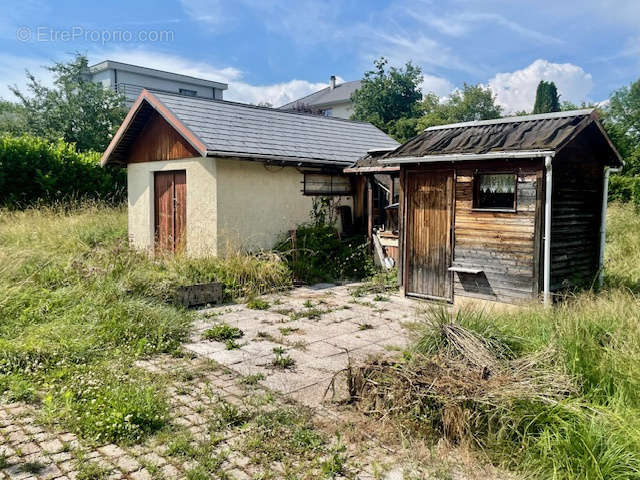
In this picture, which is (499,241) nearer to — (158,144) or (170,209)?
(170,209)

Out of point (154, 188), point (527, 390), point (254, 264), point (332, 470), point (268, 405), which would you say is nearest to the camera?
point (332, 470)

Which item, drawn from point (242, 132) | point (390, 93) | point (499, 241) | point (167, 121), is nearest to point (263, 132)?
point (242, 132)

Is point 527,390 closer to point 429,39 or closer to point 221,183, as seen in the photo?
point 221,183

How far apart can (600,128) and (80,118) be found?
21788mm

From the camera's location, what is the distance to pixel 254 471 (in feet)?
11.3

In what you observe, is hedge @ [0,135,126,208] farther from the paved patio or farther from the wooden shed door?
the paved patio

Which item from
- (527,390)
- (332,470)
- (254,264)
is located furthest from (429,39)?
(332,470)

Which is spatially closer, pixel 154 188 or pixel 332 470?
pixel 332 470

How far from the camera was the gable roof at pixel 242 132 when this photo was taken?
35.2 feet

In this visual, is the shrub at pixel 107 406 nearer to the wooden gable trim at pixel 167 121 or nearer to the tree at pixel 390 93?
the wooden gable trim at pixel 167 121

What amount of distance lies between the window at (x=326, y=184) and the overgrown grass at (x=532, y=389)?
24.7ft

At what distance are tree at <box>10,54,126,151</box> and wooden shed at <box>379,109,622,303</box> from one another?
18.1 m

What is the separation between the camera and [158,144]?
1237 centimetres

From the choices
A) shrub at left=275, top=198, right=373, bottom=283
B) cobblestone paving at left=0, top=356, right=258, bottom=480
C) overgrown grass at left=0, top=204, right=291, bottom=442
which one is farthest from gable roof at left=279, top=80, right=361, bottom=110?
cobblestone paving at left=0, top=356, right=258, bottom=480
